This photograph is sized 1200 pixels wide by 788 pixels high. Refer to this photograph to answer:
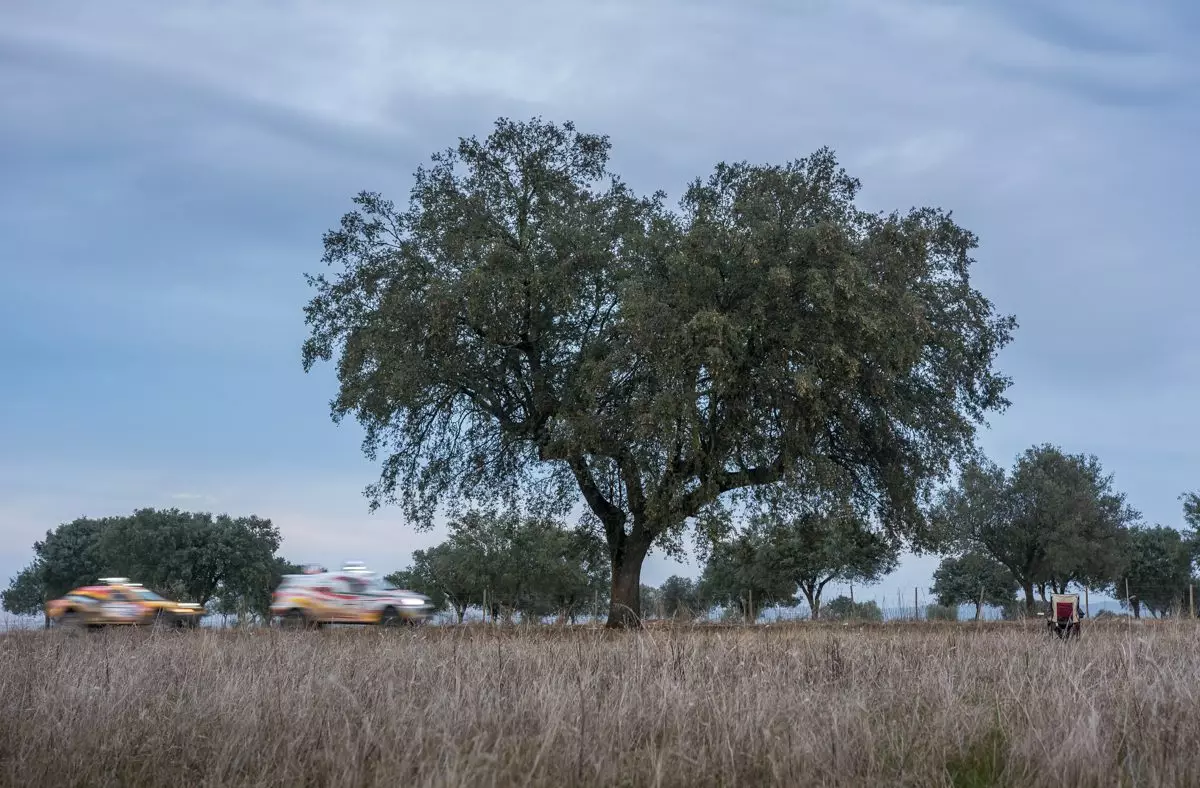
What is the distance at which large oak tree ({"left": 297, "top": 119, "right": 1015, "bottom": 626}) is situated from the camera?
2562 cm

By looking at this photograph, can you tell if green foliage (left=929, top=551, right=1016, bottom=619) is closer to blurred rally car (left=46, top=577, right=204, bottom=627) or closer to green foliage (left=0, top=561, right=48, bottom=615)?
blurred rally car (left=46, top=577, right=204, bottom=627)

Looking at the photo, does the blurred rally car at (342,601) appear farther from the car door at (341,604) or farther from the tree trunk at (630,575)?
the tree trunk at (630,575)

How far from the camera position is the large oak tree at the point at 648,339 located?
25625 mm

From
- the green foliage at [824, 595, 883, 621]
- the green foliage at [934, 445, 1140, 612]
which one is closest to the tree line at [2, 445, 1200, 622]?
the green foliage at [934, 445, 1140, 612]

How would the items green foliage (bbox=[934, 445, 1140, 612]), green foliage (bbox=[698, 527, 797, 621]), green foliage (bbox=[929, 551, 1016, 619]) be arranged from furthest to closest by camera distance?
green foliage (bbox=[929, 551, 1016, 619]) < green foliage (bbox=[698, 527, 797, 621]) < green foliage (bbox=[934, 445, 1140, 612])

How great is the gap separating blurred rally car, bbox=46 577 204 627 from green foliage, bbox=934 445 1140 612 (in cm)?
4724

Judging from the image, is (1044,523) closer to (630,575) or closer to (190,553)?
(630,575)

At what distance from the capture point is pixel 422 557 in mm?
84250

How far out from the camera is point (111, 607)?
80.3ft

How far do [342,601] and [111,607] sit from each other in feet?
19.5

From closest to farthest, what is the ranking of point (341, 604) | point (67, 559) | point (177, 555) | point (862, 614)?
1. point (341, 604)
2. point (862, 614)
3. point (177, 555)
4. point (67, 559)

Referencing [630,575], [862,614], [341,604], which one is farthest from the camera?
[862,614]

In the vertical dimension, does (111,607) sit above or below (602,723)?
below

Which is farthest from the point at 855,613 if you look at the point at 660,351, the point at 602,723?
the point at 602,723
